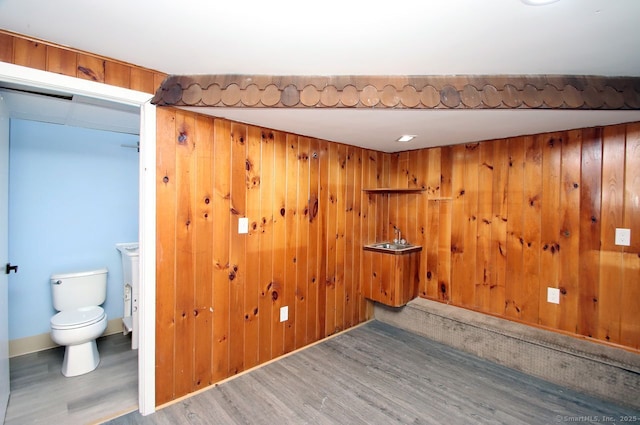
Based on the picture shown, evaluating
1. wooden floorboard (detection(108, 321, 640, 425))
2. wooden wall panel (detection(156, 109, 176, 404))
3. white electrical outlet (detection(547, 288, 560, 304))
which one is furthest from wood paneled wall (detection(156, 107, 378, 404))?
white electrical outlet (detection(547, 288, 560, 304))

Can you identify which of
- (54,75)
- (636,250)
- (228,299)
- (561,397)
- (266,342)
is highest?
(54,75)

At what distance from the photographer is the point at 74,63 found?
161 cm

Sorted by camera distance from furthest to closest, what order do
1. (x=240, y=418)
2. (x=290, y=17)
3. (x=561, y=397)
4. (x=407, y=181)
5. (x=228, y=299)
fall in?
(x=407, y=181) → (x=228, y=299) → (x=561, y=397) → (x=240, y=418) → (x=290, y=17)

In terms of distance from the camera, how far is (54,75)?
1549 mm

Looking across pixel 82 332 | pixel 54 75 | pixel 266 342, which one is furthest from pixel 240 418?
pixel 54 75

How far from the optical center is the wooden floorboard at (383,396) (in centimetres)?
192

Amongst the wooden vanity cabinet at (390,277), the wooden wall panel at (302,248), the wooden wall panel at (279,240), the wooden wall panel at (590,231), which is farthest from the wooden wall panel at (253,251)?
the wooden wall panel at (590,231)

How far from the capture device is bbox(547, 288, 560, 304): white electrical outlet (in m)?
2.51

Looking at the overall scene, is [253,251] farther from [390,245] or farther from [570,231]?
[570,231]

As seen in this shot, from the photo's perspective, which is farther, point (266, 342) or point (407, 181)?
point (407, 181)

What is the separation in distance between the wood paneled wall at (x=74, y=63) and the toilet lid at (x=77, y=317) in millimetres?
1865

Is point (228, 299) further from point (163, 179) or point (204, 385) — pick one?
point (163, 179)

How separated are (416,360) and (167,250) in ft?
7.50

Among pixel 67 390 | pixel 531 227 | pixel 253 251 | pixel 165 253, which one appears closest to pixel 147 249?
pixel 165 253
